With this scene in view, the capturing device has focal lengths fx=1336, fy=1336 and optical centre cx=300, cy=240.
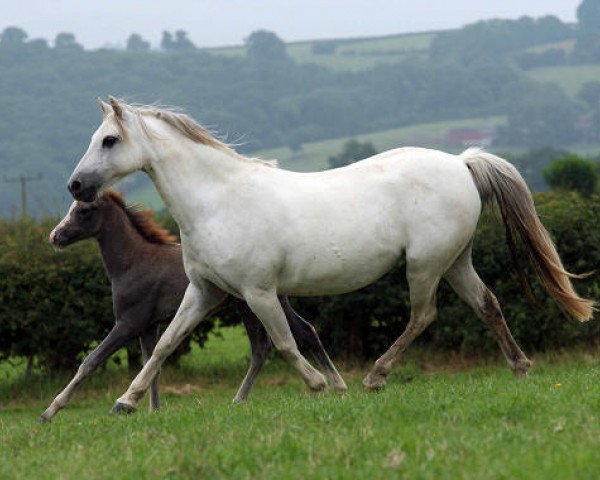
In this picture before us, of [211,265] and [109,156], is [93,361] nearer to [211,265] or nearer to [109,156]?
[211,265]

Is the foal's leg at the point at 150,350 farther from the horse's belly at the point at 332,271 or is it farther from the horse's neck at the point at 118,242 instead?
the horse's belly at the point at 332,271

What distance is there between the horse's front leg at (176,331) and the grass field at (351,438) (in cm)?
76

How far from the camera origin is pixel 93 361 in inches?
397

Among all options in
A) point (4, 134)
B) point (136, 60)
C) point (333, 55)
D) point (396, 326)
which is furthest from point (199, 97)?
point (396, 326)

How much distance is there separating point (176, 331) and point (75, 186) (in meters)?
1.21

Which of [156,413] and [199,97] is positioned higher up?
[156,413]

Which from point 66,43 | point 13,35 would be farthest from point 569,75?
point 13,35

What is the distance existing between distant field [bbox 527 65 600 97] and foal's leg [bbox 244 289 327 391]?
138830 millimetres

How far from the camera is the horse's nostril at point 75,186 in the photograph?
9016mm

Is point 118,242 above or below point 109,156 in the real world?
below

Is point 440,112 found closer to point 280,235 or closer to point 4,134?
point 4,134

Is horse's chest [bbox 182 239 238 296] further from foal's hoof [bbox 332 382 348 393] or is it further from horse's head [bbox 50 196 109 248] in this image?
horse's head [bbox 50 196 109 248]

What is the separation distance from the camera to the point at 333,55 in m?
182

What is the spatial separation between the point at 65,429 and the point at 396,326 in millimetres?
6958
